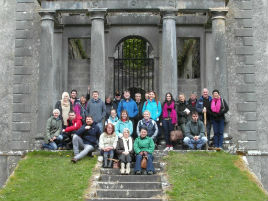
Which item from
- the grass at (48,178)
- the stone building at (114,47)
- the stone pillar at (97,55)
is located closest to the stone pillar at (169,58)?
the stone building at (114,47)

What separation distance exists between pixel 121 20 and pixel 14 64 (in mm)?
4827

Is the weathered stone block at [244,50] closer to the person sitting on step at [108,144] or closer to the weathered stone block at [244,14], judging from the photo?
the weathered stone block at [244,14]

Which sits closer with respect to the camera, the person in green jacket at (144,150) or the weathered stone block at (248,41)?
the person in green jacket at (144,150)

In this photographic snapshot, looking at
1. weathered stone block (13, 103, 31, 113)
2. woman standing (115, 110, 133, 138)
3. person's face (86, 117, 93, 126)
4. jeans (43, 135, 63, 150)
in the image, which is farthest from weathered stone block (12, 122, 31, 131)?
woman standing (115, 110, 133, 138)

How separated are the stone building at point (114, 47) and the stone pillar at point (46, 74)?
37 mm

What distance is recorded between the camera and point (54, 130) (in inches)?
569

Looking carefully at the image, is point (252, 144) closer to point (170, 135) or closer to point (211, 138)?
point (211, 138)

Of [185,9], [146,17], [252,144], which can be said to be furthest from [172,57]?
[252,144]

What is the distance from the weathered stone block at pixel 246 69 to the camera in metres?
18.1

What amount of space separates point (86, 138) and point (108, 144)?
107cm

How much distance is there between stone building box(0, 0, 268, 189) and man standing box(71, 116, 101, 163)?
9.23ft

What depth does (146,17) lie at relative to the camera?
18.8 metres

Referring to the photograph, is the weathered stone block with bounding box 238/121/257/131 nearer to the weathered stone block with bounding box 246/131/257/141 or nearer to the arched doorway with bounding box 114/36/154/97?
the weathered stone block with bounding box 246/131/257/141

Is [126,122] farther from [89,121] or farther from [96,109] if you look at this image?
[96,109]
